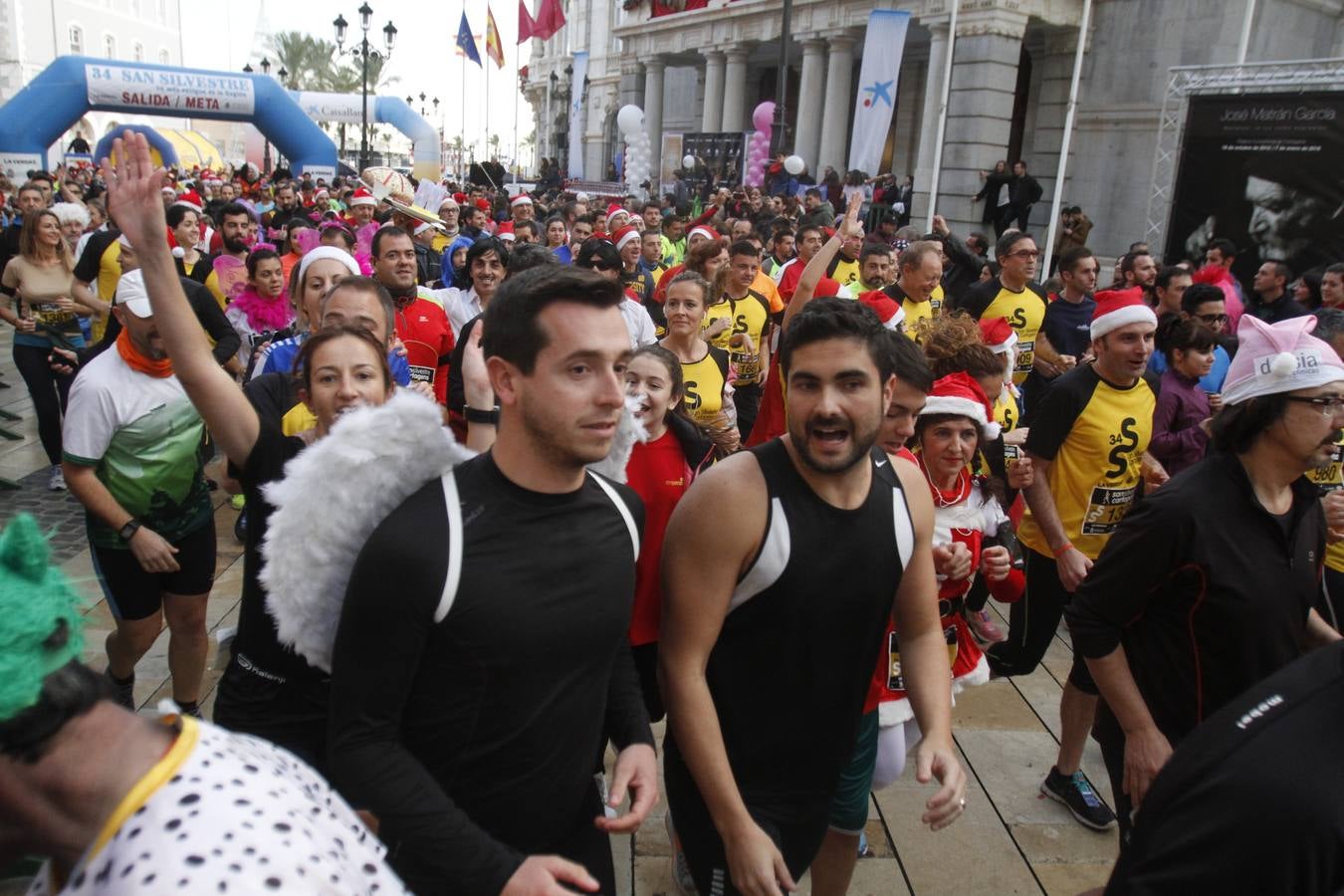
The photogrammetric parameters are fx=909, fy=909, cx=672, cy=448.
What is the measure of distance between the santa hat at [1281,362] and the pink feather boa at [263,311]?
5.70 meters

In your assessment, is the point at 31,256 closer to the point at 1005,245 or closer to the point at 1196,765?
the point at 1005,245

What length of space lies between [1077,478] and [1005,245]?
3.14 m

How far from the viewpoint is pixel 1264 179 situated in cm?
1240

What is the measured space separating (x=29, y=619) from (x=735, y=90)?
97.5 ft

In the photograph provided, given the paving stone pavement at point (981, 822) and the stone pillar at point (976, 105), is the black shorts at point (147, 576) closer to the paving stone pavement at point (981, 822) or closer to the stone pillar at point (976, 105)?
the paving stone pavement at point (981, 822)

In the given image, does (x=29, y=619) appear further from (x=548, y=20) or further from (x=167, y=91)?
(x=548, y=20)

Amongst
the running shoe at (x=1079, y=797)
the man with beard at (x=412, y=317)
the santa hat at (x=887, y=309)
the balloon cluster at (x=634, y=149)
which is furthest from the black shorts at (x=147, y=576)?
the balloon cluster at (x=634, y=149)

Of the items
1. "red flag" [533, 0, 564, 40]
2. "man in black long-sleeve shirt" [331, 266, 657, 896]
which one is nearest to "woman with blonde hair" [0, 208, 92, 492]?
"man in black long-sleeve shirt" [331, 266, 657, 896]

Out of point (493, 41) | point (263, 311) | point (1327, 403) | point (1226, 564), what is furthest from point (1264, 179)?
point (493, 41)

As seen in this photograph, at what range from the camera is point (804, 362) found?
90.3 inches

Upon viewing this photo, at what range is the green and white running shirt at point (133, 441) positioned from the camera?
3270 mm

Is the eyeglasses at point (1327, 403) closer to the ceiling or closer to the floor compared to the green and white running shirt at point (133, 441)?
closer to the ceiling

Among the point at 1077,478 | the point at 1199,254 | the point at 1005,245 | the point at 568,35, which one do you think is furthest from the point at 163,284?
the point at 568,35

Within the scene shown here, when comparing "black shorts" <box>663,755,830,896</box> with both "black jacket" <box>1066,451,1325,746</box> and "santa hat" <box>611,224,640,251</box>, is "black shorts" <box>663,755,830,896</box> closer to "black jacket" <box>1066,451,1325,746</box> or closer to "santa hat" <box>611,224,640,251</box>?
"black jacket" <box>1066,451,1325,746</box>
